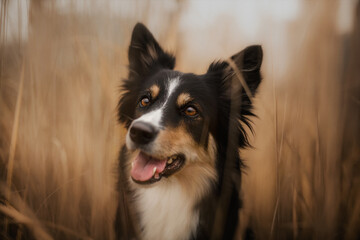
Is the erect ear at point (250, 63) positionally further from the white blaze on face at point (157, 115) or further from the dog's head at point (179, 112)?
the white blaze on face at point (157, 115)

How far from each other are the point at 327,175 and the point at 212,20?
167 cm

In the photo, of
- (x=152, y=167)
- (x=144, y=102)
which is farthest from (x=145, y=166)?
(x=144, y=102)

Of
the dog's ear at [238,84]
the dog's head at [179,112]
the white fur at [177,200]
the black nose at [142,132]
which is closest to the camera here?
the black nose at [142,132]

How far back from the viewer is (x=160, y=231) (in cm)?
194

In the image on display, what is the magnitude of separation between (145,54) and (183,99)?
67cm

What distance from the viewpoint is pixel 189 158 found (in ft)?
6.15

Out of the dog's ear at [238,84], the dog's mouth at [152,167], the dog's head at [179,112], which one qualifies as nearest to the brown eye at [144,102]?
the dog's head at [179,112]

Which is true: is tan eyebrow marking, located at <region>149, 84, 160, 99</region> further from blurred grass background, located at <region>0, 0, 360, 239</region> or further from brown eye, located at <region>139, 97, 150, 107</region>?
blurred grass background, located at <region>0, 0, 360, 239</region>

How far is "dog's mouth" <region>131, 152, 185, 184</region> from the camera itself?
67.3 inches

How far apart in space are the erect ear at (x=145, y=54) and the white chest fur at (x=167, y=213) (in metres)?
1.04

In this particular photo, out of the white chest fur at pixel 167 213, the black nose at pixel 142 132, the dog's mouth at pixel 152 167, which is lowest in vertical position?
the white chest fur at pixel 167 213

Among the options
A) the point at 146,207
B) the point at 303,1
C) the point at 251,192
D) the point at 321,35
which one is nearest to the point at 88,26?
the point at 146,207

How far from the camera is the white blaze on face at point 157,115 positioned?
1640mm

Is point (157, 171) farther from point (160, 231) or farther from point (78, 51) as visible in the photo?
point (78, 51)
